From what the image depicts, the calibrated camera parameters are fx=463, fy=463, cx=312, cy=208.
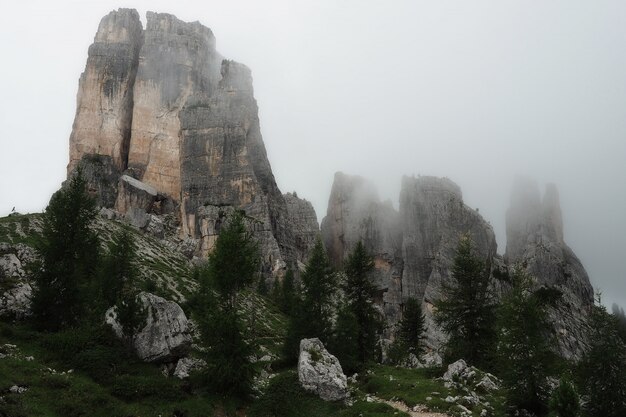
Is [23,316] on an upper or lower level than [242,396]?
upper

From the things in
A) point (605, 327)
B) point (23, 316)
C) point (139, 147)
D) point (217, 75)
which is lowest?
point (23, 316)

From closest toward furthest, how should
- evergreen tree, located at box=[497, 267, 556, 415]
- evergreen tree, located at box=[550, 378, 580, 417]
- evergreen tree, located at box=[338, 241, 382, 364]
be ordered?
evergreen tree, located at box=[550, 378, 580, 417] → evergreen tree, located at box=[497, 267, 556, 415] → evergreen tree, located at box=[338, 241, 382, 364]

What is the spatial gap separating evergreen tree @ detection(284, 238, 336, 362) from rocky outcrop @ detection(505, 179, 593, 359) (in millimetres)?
75953

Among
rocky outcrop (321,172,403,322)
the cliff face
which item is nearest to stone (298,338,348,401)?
the cliff face

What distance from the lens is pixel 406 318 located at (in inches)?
2418

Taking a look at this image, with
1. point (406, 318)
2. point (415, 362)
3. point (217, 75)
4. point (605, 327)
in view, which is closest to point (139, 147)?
point (217, 75)

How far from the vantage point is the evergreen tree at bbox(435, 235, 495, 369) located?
A: 42641mm

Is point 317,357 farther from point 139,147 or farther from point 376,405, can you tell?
point 139,147

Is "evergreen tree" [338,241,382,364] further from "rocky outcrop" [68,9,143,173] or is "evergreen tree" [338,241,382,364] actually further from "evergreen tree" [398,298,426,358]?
"rocky outcrop" [68,9,143,173]

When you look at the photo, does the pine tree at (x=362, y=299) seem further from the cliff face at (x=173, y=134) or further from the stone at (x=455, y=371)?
the cliff face at (x=173, y=134)

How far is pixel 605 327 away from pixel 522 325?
16.1 feet

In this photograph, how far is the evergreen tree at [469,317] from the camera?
42.6 metres

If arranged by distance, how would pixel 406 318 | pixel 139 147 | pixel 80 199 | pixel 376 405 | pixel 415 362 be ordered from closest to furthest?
1. pixel 376 405
2. pixel 80 199
3. pixel 415 362
4. pixel 406 318
5. pixel 139 147

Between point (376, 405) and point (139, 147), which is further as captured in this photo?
point (139, 147)
